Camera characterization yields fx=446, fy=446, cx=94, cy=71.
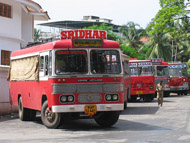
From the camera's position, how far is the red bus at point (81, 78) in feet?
42.1

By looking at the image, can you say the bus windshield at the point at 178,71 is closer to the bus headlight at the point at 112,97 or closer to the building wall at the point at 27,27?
the building wall at the point at 27,27

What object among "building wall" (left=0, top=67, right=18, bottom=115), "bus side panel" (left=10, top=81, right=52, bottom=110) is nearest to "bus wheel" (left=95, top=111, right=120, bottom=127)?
"bus side panel" (left=10, top=81, right=52, bottom=110)

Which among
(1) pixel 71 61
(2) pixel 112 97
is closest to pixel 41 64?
(1) pixel 71 61

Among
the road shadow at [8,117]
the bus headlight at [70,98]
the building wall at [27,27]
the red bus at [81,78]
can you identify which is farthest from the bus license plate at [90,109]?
the building wall at [27,27]

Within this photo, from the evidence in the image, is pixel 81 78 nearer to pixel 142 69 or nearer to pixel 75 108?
pixel 75 108

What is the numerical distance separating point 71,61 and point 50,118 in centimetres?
188

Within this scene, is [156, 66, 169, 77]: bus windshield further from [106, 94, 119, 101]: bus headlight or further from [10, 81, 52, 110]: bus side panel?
[106, 94, 119, 101]: bus headlight

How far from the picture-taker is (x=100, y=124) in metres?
14.2

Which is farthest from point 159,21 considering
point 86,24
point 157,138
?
point 86,24

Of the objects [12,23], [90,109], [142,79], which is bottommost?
[90,109]

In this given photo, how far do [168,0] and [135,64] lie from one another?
13.9m

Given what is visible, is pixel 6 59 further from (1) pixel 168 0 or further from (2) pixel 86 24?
(2) pixel 86 24

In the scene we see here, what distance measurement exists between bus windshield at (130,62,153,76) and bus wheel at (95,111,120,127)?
14.0m

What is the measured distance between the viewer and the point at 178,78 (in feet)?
126
